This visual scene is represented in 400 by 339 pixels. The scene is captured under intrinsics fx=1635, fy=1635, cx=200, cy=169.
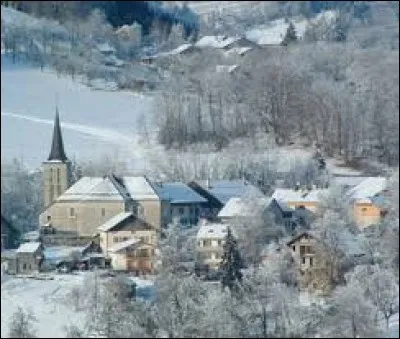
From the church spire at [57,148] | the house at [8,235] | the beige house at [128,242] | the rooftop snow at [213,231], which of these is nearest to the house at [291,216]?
the rooftop snow at [213,231]

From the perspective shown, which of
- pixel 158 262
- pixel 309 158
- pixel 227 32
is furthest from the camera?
pixel 227 32

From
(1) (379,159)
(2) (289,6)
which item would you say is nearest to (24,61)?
(1) (379,159)

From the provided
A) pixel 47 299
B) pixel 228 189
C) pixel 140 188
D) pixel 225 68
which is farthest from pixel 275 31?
pixel 47 299

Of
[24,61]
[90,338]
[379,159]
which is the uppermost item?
[24,61]

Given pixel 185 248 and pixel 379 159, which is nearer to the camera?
pixel 185 248

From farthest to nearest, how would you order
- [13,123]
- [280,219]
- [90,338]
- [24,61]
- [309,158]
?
[24,61] < [309,158] < [13,123] < [280,219] < [90,338]

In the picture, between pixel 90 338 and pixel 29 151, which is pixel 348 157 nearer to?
pixel 29 151

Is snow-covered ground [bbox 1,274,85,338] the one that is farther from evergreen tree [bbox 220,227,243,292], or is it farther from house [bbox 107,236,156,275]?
evergreen tree [bbox 220,227,243,292]

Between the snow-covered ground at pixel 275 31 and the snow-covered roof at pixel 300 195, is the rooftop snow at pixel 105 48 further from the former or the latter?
the snow-covered roof at pixel 300 195
